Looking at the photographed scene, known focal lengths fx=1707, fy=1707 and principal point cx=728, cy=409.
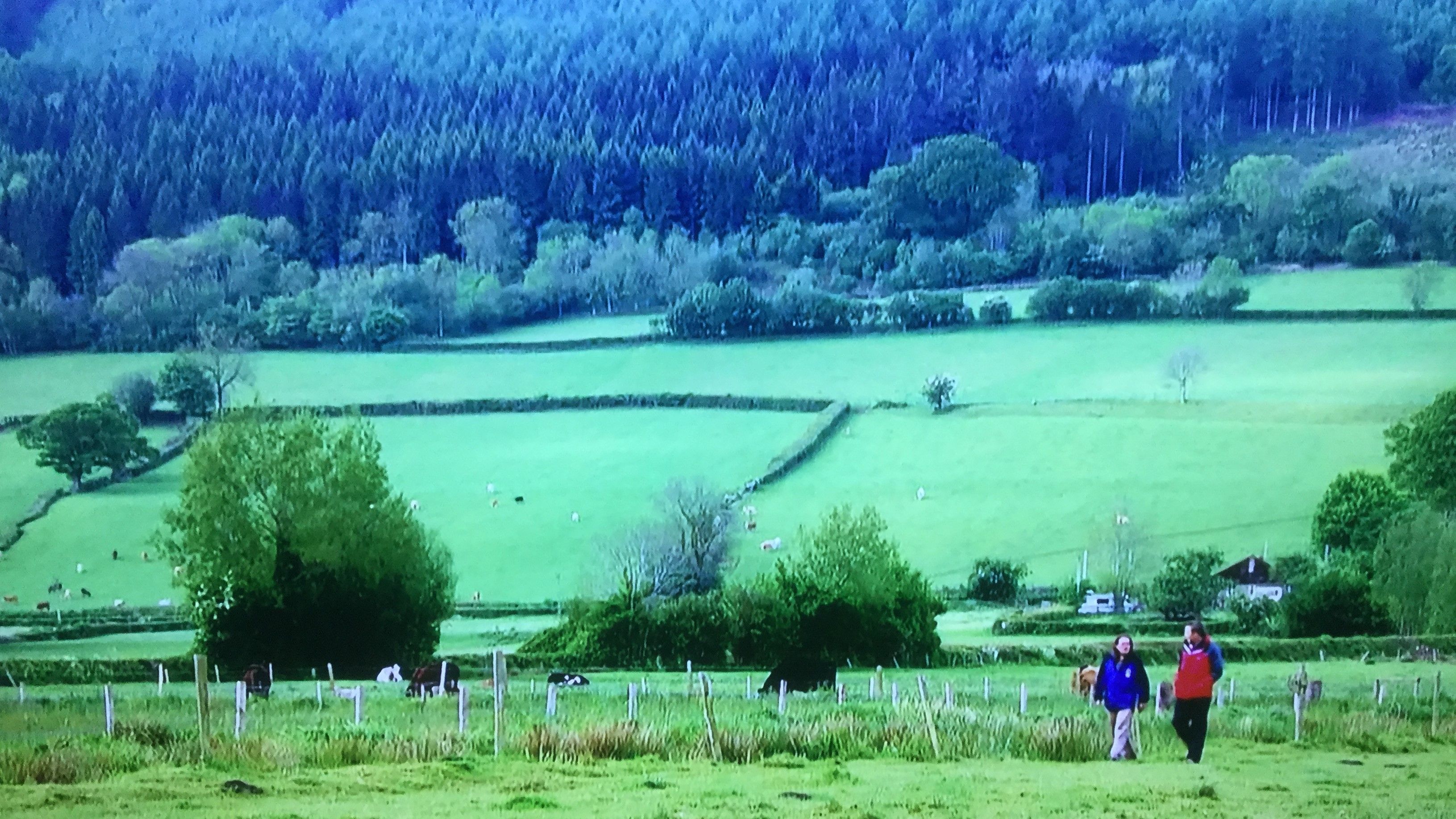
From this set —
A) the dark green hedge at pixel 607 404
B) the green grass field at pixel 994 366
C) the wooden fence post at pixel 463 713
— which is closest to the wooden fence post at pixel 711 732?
the wooden fence post at pixel 463 713

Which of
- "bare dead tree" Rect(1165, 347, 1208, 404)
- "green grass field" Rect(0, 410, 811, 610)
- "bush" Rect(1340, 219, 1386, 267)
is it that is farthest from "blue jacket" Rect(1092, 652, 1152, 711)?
"bush" Rect(1340, 219, 1386, 267)

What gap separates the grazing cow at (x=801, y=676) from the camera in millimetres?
11969

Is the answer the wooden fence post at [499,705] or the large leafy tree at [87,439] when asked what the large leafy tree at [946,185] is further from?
the wooden fence post at [499,705]

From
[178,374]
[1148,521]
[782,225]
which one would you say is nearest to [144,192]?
[178,374]

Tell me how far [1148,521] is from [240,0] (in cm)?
888

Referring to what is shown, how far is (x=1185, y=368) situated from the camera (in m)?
14.3

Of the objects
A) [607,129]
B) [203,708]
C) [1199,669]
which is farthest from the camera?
[607,129]

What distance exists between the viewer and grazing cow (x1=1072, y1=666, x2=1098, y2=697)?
11.4 meters

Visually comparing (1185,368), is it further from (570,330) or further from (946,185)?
(570,330)

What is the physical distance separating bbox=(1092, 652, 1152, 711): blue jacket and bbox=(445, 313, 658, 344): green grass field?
700 cm

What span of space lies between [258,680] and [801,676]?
3.92 meters

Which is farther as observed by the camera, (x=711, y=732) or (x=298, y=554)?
(x=298, y=554)

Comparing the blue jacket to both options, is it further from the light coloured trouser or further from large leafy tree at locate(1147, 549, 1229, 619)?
large leafy tree at locate(1147, 549, 1229, 619)

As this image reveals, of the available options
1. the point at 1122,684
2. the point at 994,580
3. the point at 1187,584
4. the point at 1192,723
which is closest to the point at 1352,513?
the point at 1187,584
